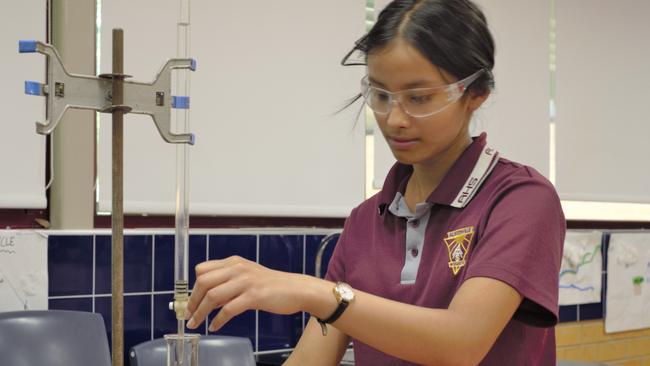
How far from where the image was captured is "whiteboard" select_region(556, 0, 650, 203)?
147 inches

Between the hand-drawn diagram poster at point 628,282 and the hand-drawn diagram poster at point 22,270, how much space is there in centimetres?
262

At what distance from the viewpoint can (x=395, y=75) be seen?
4.02 ft

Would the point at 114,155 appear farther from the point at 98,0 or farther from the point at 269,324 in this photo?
the point at 269,324

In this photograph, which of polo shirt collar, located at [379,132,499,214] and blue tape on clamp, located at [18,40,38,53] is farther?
polo shirt collar, located at [379,132,499,214]

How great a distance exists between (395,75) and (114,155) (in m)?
0.42

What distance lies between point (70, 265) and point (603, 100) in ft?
8.65

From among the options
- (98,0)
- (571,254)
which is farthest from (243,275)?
(571,254)

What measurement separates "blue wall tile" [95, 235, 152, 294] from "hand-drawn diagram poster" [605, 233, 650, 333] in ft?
7.50

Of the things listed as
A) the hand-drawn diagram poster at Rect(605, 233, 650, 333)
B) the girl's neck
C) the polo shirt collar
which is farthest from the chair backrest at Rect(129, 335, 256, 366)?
the hand-drawn diagram poster at Rect(605, 233, 650, 333)

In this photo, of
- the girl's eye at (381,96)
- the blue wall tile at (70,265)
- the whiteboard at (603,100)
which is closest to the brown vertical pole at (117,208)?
the girl's eye at (381,96)

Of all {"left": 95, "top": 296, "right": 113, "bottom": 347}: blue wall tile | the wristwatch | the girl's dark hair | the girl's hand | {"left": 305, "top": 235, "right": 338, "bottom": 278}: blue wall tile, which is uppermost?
the girl's dark hair

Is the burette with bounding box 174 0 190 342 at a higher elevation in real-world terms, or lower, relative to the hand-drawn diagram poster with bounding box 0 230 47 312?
higher

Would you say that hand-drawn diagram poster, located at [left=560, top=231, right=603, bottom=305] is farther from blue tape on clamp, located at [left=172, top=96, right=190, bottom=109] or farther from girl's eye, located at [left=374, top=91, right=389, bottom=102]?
blue tape on clamp, located at [left=172, top=96, right=190, bottom=109]

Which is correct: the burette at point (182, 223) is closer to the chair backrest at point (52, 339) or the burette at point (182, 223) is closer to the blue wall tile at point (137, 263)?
the chair backrest at point (52, 339)
